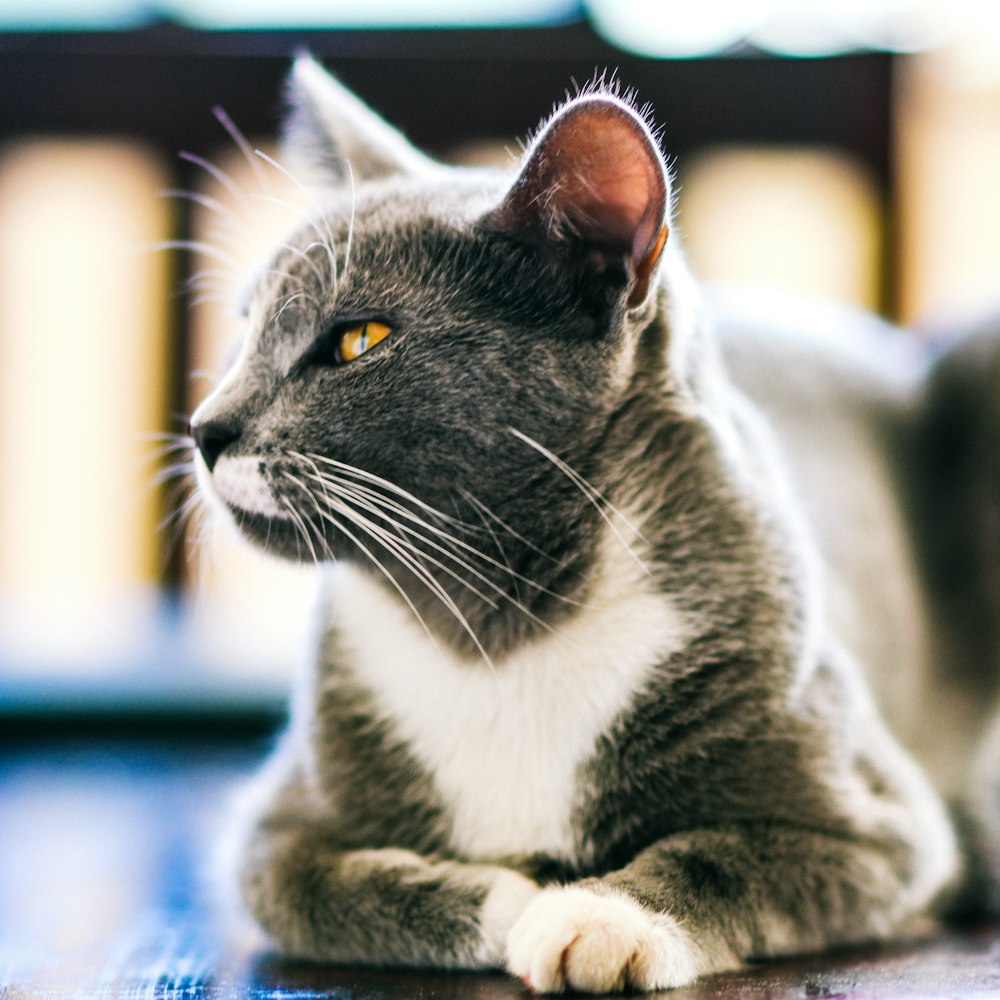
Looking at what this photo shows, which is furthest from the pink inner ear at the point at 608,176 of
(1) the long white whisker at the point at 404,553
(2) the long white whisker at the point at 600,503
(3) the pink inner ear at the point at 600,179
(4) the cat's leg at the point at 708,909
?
(4) the cat's leg at the point at 708,909

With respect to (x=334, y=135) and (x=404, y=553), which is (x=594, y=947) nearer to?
(x=404, y=553)

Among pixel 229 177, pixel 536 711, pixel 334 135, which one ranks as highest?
pixel 229 177

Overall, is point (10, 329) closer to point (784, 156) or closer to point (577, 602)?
point (784, 156)

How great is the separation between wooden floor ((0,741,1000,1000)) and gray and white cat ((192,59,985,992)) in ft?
0.13

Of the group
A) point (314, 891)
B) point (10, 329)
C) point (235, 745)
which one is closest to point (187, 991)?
point (314, 891)

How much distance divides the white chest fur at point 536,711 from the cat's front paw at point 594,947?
13 centimetres

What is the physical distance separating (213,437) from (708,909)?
480 millimetres

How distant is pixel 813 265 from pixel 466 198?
2410 millimetres

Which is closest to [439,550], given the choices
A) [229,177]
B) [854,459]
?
[854,459]

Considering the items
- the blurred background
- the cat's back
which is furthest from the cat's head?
the blurred background

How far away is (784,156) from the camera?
3189 millimetres

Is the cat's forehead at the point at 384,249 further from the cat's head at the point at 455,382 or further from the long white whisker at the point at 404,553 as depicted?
the long white whisker at the point at 404,553

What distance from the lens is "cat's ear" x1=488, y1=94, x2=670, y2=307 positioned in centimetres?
79

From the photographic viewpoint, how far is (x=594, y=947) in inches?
27.6
